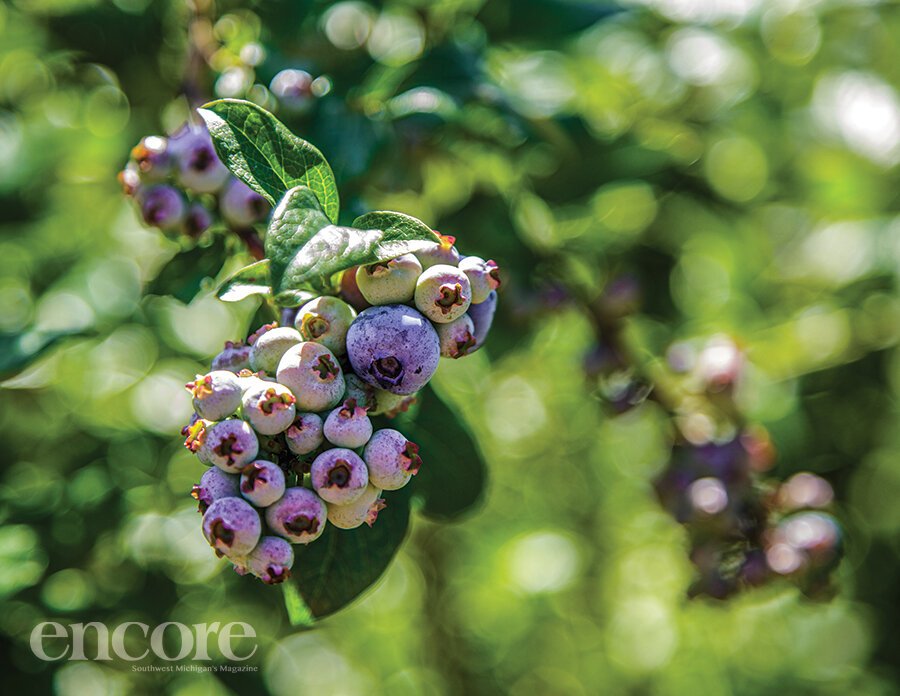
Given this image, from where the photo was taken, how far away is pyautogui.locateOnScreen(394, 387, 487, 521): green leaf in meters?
0.96

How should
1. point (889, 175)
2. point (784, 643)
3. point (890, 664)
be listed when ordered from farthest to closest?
point (784, 643) < point (890, 664) < point (889, 175)

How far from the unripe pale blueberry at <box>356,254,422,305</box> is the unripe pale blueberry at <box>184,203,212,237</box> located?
13.1 inches

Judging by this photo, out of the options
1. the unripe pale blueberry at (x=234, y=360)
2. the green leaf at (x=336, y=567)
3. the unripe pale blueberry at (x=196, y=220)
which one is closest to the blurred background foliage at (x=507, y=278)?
the unripe pale blueberry at (x=196, y=220)

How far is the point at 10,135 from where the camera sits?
1.63m

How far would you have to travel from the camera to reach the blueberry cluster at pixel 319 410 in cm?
64

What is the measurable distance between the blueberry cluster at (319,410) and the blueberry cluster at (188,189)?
0.80ft

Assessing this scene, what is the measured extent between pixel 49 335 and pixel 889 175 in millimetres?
1852

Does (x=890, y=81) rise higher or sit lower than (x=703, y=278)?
higher

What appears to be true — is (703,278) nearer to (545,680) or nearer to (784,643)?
(784,643)

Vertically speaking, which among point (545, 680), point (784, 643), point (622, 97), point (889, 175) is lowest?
point (545, 680)

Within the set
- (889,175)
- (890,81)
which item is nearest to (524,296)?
(889,175)

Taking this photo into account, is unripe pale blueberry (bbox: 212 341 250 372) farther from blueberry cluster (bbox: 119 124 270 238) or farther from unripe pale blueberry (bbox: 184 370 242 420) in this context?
blueberry cluster (bbox: 119 124 270 238)

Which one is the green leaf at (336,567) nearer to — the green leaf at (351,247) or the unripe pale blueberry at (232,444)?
the unripe pale blueberry at (232,444)

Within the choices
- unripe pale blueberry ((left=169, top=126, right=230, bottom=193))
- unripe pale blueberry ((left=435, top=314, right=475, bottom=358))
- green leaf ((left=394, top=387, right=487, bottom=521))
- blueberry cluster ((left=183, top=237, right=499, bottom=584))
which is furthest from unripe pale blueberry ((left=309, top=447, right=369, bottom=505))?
unripe pale blueberry ((left=169, top=126, right=230, bottom=193))
